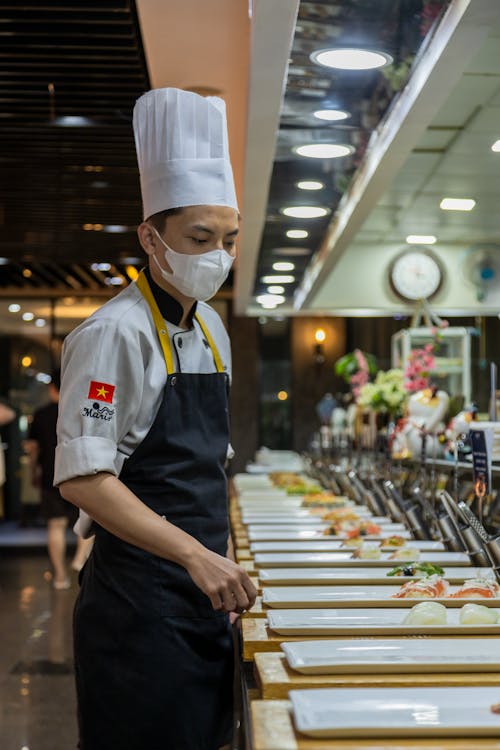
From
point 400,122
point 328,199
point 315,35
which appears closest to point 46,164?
point 328,199

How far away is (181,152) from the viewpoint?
1.78 m

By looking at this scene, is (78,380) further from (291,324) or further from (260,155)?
(291,324)

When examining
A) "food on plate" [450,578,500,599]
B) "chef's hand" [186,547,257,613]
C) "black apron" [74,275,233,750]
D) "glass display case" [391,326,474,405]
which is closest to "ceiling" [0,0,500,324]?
"glass display case" [391,326,474,405]

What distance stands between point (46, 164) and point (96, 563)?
4.65 metres

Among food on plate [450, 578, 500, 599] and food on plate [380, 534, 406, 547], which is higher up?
food on plate [450, 578, 500, 599]

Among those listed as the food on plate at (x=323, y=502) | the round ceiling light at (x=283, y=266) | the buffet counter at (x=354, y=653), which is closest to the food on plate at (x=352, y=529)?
the buffet counter at (x=354, y=653)

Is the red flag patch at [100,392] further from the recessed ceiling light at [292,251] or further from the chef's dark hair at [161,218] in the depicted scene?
the recessed ceiling light at [292,251]

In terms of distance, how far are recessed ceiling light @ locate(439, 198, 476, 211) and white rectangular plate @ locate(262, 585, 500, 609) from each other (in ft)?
11.9

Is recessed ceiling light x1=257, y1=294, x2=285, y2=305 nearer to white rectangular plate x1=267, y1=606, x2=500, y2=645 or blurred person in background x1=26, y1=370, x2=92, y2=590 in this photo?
blurred person in background x1=26, y1=370, x2=92, y2=590

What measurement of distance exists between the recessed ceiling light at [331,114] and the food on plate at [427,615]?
1798mm

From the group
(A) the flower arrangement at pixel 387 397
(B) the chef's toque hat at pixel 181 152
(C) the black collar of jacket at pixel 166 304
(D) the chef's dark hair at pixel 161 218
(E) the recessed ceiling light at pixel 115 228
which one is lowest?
(A) the flower arrangement at pixel 387 397

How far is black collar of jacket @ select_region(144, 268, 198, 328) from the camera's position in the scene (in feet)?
5.81

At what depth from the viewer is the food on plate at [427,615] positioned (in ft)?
5.17

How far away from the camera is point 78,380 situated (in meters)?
1.60
